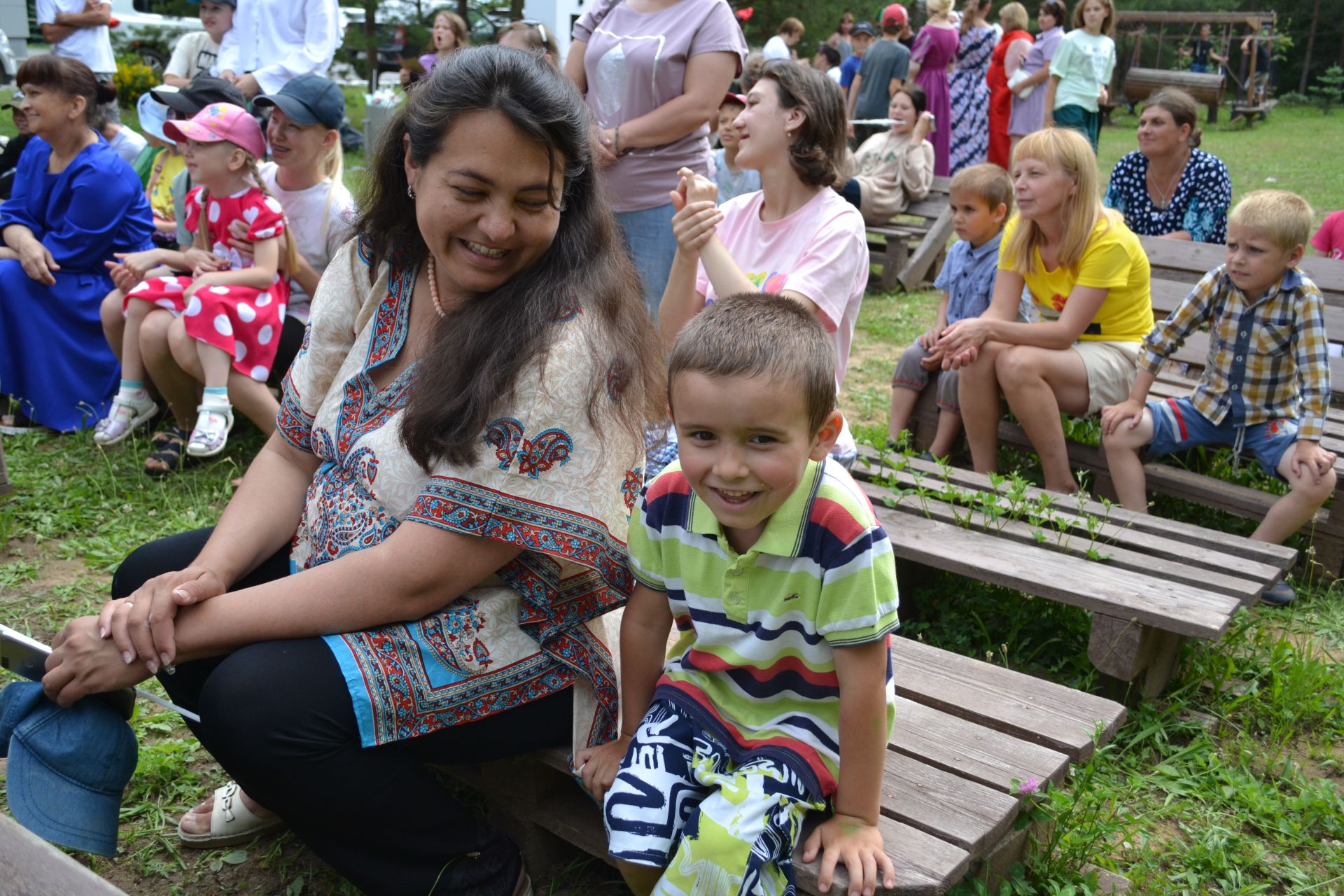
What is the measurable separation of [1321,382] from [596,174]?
8.35ft

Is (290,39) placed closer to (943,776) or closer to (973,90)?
(943,776)

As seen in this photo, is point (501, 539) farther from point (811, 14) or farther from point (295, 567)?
point (811, 14)

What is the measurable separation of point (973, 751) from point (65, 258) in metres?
4.48

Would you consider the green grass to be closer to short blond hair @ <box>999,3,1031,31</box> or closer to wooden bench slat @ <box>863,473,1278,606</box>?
wooden bench slat @ <box>863,473,1278,606</box>

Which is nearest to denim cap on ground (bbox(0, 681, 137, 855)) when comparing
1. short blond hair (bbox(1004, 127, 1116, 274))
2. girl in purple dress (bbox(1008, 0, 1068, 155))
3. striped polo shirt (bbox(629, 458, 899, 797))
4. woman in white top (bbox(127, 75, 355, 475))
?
striped polo shirt (bbox(629, 458, 899, 797))

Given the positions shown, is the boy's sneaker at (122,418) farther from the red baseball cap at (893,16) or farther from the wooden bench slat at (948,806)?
the red baseball cap at (893,16)

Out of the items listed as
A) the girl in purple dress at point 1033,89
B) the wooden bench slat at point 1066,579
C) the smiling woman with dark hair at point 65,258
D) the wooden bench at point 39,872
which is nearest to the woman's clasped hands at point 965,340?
the wooden bench slat at point 1066,579

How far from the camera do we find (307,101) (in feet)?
14.2

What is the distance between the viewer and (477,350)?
1857mm

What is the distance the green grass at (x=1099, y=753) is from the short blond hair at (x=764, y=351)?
2.79 ft

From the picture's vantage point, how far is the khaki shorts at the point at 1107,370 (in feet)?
12.6

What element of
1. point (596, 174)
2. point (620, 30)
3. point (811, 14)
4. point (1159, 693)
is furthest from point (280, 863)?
point (811, 14)

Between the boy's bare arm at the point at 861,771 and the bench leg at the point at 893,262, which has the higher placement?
the boy's bare arm at the point at 861,771

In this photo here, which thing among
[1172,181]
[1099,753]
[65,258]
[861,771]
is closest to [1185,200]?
[1172,181]
